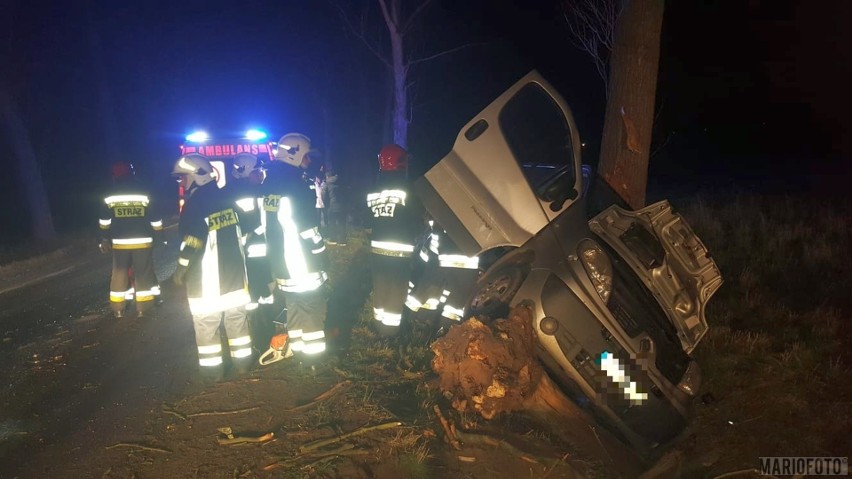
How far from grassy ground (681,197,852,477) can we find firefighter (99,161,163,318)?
19.9ft

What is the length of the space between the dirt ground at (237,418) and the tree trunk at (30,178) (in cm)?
904

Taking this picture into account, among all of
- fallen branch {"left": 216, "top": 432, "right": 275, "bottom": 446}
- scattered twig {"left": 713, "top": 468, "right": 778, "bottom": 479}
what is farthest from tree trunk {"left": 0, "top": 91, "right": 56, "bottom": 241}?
scattered twig {"left": 713, "top": 468, "right": 778, "bottom": 479}

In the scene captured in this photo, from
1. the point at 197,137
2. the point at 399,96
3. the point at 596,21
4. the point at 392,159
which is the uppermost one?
the point at 596,21

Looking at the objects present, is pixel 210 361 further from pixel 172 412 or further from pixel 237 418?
pixel 237 418

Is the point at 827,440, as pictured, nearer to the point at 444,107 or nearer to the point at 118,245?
the point at 118,245

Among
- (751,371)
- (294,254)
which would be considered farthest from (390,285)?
(751,371)

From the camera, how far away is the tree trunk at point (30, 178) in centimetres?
1405

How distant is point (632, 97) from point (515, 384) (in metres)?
3.11

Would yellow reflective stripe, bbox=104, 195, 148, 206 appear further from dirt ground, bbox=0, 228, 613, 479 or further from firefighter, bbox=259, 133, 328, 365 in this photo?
firefighter, bbox=259, 133, 328, 365

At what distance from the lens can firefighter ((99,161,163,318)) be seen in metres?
6.79

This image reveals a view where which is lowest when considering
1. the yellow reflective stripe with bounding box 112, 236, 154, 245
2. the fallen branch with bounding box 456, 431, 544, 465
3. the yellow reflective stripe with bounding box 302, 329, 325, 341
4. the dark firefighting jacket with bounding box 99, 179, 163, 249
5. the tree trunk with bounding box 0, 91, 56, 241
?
the tree trunk with bounding box 0, 91, 56, 241

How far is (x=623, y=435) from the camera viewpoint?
3877 mm

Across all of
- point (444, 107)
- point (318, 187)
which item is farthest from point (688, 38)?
point (318, 187)

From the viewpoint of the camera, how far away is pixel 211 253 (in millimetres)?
5031
